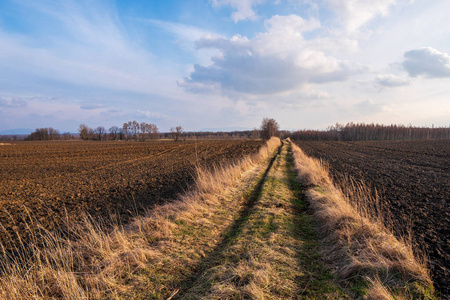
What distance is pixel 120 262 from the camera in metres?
4.46

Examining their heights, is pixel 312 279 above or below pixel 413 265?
below

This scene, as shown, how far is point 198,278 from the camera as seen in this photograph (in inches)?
165

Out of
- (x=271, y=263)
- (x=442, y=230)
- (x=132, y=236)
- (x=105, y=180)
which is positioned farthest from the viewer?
(x=105, y=180)

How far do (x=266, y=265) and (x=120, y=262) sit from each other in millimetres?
2878

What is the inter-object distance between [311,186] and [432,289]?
730cm

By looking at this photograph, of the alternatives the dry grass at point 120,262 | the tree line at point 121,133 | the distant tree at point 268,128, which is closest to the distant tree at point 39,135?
the tree line at point 121,133

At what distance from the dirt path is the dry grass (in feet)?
1.44

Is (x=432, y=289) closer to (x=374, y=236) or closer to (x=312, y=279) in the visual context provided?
(x=374, y=236)

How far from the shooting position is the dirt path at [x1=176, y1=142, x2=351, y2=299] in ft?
12.1

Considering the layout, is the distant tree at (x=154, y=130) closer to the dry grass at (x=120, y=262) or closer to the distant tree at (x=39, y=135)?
the distant tree at (x=39, y=135)

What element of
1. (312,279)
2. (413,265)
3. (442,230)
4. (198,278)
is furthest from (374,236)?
(198,278)

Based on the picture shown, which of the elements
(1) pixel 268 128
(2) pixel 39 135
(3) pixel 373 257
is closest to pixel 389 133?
(1) pixel 268 128

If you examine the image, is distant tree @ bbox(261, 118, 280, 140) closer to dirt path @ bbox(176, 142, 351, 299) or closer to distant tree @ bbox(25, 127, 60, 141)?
dirt path @ bbox(176, 142, 351, 299)

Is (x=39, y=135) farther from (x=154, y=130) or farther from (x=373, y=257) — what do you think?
(x=373, y=257)
